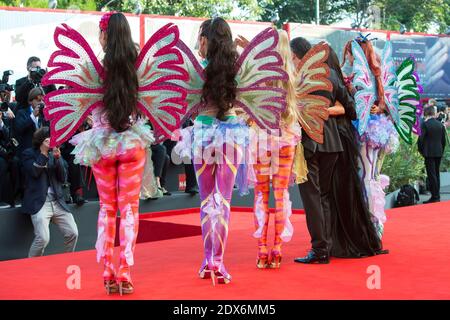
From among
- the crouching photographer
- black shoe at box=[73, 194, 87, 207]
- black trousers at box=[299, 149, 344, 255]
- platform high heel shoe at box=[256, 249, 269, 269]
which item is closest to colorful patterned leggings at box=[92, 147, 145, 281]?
platform high heel shoe at box=[256, 249, 269, 269]

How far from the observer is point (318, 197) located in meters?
6.23

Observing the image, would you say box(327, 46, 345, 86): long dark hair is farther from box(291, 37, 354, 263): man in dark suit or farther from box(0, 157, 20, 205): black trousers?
box(0, 157, 20, 205): black trousers

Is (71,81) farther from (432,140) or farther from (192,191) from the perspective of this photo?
(432,140)

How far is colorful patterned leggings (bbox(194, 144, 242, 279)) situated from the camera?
17.6 feet

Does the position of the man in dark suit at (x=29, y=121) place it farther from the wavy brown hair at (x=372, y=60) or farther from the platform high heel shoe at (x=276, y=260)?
the platform high heel shoe at (x=276, y=260)

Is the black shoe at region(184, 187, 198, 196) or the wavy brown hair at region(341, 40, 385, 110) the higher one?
the wavy brown hair at region(341, 40, 385, 110)

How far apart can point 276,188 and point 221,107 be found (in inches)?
36.5

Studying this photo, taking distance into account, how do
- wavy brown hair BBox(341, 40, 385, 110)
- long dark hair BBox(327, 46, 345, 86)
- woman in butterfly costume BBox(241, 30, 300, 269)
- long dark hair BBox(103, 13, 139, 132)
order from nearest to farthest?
long dark hair BBox(103, 13, 139, 132) < woman in butterfly costume BBox(241, 30, 300, 269) < long dark hair BBox(327, 46, 345, 86) < wavy brown hair BBox(341, 40, 385, 110)

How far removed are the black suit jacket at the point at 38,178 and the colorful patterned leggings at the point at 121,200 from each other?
312 cm

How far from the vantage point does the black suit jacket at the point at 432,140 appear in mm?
13289

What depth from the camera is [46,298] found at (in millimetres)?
4996

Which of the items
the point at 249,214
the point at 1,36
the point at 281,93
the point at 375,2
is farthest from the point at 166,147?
the point at 375,2

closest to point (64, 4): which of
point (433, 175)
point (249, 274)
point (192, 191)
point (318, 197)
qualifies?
point (433, 175)
